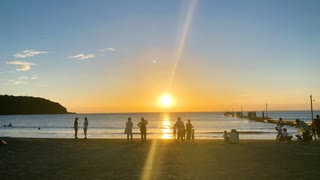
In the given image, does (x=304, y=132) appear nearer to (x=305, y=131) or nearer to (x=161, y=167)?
(x=305, y=131)

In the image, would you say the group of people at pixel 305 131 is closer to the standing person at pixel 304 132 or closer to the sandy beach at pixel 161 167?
the standing person at pixel 304 132

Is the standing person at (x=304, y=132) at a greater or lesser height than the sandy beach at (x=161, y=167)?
greater

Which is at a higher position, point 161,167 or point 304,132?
point 304,132

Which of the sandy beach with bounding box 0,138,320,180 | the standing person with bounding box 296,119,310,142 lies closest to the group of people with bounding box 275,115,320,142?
the standing person with bounding box 296,119,310,142

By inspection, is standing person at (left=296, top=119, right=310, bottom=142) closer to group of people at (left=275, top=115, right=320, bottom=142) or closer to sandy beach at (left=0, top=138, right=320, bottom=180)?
group of people at (left=275, top=115, right=320, bottom=142)

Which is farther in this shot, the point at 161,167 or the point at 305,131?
the point at 305,131

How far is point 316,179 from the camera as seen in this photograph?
10688 millimetres

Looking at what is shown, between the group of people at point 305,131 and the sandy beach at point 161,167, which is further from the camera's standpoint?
the group of people at point 305,131

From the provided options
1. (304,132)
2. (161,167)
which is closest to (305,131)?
(304,132)

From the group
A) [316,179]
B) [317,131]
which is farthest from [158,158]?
[317,131]

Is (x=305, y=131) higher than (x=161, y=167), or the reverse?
(x=305, y=131)

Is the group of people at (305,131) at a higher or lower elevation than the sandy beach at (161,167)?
higher

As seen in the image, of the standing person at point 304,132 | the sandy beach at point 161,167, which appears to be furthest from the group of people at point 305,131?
the sandy beach at point 161,167

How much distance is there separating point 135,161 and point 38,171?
4063mm
